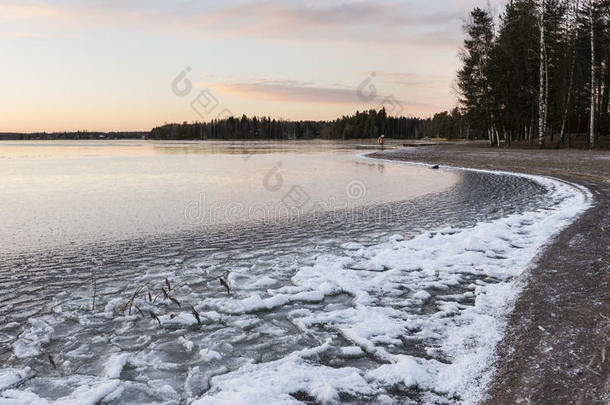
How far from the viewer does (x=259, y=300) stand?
5.89m

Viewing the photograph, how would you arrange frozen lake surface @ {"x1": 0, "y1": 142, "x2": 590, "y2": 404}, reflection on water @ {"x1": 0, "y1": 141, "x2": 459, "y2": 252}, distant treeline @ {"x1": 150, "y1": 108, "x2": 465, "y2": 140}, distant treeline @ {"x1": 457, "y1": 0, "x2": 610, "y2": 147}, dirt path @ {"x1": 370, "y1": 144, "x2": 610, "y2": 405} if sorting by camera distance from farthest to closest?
distant treeline @ {"x1": 150, "y1": 108, "x2": 465, "y2": 140} → distant treeline @ {"x1": 457, "y1": 0, "x2": 610, "y2": 147} → reflection on water @ {"x1": 0, "y1": 141, "x2": 459, "y2": 252} → frozen lake surface @ {"x1": 0, "y1": 142, "x2": 590, "y2": 404} → dirt path @ {"x1": 370, "y1": 144, "x2": 610, "y2": 405}

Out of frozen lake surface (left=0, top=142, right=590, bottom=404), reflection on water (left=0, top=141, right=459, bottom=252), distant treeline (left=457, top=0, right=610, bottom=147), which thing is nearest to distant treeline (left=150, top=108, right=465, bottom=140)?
distant treeline (left=457, top=0, right=610, bottom=147)

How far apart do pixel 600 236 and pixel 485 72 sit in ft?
137

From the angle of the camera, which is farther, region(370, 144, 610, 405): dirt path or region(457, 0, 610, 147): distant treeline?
region(457, 0, 610, 147): distant treeline

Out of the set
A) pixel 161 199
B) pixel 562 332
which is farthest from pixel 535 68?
pixel 562 332

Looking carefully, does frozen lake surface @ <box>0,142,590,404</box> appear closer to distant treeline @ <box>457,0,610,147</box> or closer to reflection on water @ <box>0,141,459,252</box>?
reflection on water @ <box>0,141,459,252</box>

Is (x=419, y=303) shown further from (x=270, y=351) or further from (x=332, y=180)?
(x=332, y=180)

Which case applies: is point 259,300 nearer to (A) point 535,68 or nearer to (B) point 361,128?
(A) point 535,68

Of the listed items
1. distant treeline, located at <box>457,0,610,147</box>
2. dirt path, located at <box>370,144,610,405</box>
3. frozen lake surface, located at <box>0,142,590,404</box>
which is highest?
distant treeline, located at <box>457,0,610,147</box>

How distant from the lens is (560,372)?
3.69 m

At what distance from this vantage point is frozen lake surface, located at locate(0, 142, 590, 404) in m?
3.88

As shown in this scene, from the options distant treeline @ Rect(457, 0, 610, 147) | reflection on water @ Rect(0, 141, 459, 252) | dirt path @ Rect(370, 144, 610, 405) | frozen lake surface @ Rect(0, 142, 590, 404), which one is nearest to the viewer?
dirt path @ Rect(370, 144, 610, 405)

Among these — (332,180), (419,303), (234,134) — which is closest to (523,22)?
(332,180)

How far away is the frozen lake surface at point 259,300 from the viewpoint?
12.7ft
